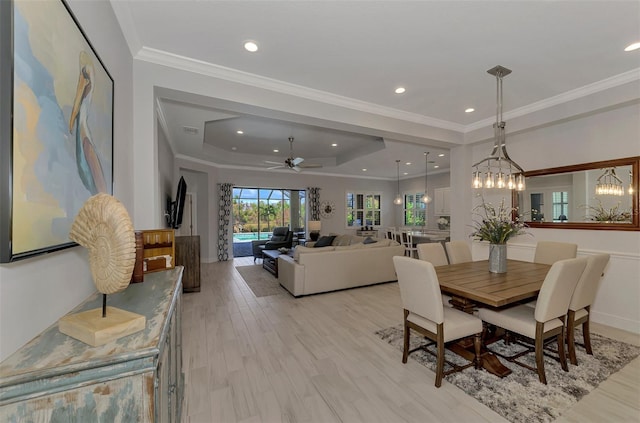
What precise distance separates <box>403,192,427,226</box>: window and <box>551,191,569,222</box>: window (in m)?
5.85

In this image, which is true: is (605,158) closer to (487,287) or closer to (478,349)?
(487,287)

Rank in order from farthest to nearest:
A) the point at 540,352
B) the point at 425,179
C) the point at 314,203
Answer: the point at 425,179
the point at 314,203
the point at 540,352

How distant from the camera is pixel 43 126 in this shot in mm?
963

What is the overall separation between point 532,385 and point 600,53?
3.14 meters

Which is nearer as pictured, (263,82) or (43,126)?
(43,126)

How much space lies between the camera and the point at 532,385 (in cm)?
225

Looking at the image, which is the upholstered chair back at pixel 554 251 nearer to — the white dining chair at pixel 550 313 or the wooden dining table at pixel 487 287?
the wooden dining table at pixel 487 287

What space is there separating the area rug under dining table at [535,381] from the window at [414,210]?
7.15 m

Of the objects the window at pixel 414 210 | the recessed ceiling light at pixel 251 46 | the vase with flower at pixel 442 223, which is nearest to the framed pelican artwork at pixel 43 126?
the recessed ceiling light at pixel 251 46

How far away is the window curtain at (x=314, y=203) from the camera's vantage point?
31.1 feet

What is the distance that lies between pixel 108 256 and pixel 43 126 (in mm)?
529

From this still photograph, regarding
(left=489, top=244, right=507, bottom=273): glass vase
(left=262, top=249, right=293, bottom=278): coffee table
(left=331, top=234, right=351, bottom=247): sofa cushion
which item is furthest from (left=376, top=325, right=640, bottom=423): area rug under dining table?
(left=331, top=234, right=351, bottom=247): sofa cushion

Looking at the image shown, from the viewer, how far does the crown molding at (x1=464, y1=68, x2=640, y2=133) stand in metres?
2.98

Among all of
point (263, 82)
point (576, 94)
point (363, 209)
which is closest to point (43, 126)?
point (263, 82)
